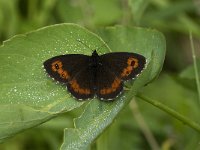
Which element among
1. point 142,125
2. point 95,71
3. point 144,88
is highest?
point 95,71

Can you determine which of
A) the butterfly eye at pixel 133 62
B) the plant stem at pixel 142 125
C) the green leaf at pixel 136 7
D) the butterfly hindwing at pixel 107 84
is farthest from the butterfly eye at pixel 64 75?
the plant stem at pixel 142 125

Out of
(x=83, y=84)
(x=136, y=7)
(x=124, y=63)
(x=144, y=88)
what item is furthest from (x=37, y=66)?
(x=144, y=88)

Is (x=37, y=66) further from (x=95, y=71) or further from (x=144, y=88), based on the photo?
(x=144, y=88)

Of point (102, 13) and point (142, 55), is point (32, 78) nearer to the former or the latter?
point (142, 55)

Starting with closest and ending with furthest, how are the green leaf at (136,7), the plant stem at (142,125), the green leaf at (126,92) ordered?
the green leaf at (126,92), the green leaf at (136,7), the plant stem at (142,125)

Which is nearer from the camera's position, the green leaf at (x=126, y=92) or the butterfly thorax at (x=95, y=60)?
the green leaf at (x=126, y=92)

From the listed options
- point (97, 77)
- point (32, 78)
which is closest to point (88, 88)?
point (97, 77)

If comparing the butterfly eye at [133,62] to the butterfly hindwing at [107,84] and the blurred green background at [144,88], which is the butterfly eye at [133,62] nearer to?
the butterfly hindwing at [107,84]
